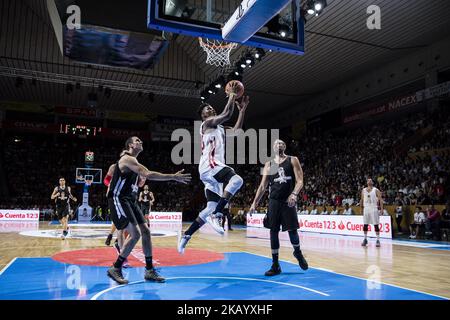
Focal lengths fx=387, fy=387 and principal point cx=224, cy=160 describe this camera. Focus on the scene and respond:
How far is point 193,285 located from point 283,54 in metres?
15.8

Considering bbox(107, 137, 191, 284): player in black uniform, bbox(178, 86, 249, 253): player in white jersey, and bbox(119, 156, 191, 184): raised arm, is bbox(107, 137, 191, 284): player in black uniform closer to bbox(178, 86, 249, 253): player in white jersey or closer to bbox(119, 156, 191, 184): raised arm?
bbox(119, 156, 191, 184): raised arm

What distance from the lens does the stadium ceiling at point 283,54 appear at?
15.5 m

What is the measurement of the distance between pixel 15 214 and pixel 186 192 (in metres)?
13.3

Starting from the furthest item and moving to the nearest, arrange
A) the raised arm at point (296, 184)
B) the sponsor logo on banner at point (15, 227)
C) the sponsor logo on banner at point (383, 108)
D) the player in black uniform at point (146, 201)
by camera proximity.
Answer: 1. the sponsor logo on banner at point (383, 108)
2. the sponsor logo on banner at point (15, 227)
3. the player in black uniform at point (146, 201)
4. the raised arm at point (296, 184)

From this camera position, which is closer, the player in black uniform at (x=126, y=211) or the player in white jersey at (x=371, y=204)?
the player in black uniform at (x=126, y=211)

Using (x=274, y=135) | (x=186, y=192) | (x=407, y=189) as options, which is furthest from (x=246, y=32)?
(x=186, y=192)

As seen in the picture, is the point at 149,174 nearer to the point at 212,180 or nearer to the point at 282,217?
the point at 212,180

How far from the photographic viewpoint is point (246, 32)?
21.4ft

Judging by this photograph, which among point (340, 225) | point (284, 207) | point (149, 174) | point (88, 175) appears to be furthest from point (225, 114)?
point (88, 175)

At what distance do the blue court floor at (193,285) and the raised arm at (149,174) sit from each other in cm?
131

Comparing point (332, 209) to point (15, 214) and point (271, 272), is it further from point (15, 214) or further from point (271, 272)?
point (15, 214)

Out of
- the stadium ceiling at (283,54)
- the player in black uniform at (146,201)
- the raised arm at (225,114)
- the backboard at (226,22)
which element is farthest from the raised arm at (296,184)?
the stadium ceiling at (283,54)

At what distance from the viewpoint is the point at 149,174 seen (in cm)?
477

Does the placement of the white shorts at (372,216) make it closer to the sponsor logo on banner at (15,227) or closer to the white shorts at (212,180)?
the white shorts at (212,180)
